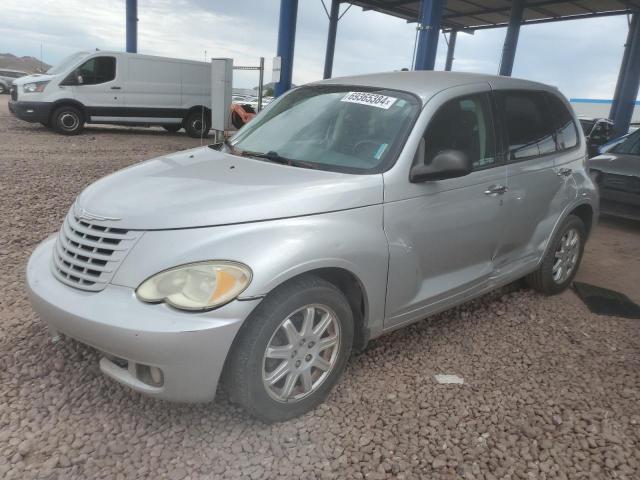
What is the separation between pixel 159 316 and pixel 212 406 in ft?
2.57

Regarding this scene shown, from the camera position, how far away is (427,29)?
34.1ft

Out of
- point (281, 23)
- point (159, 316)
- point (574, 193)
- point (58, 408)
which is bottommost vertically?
point (58, 408)

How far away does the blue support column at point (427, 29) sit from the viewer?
10.4 meters

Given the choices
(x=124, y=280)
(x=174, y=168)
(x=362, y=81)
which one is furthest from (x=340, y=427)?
(x=362, y=81)

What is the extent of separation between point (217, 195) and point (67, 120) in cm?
1219

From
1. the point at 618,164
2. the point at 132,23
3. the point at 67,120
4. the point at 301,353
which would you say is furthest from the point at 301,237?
the point at 132,23

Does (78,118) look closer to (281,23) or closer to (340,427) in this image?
(281,23)

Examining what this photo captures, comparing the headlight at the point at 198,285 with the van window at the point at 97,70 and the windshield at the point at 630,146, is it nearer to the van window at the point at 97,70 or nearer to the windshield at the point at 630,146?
the windshield at the point at 630,146

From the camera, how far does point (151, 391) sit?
90.7 inches

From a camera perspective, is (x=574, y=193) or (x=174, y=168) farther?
(x=574, y=193)

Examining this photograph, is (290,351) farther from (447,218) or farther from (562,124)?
(562,124)

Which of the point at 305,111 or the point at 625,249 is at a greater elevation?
the point at 305,111

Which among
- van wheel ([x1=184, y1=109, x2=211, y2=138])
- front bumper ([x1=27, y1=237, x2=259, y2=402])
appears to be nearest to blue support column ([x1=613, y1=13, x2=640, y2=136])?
van wheel ([x1=184, y1=109, x2=211, y2=138])

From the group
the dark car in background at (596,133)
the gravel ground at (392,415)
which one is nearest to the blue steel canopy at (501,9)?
the dark car in background at (596,133)
